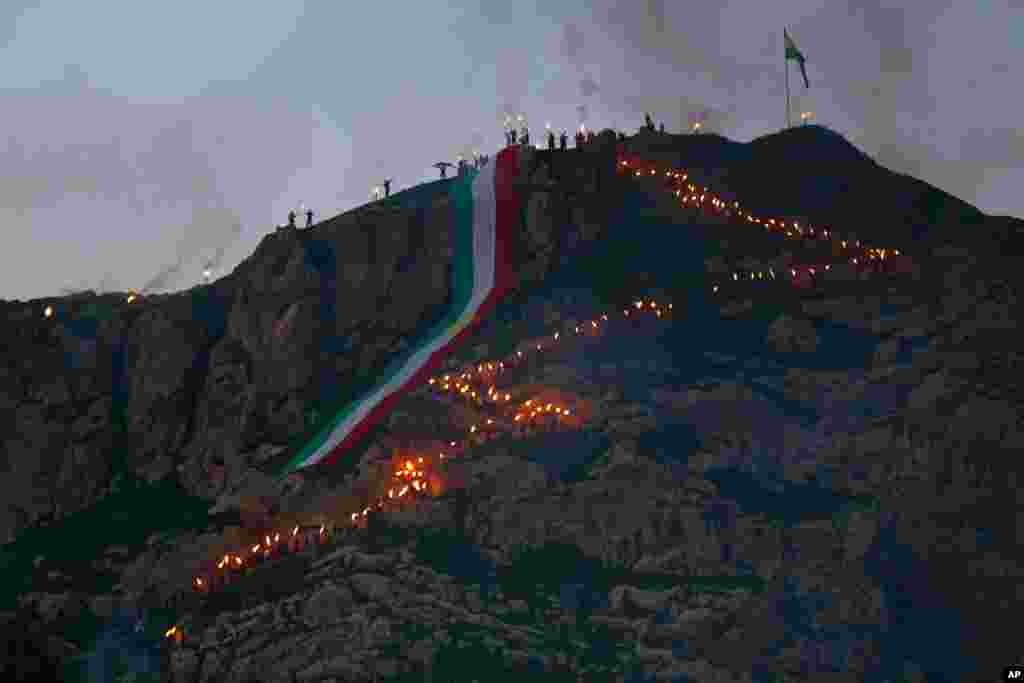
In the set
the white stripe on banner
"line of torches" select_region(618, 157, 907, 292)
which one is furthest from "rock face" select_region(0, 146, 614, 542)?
"line of torches" select_region(618, 157, 907, 292)

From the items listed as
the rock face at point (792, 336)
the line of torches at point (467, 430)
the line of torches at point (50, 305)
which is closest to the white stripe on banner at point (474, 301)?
the line of torches at point (467, 430)

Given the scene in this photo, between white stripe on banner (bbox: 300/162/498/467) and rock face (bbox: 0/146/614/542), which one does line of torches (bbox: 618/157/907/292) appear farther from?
white stripe on banner (bbox: 300/162/498/467)

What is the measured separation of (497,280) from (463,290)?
1616 millimetres

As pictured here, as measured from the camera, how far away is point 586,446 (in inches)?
2435

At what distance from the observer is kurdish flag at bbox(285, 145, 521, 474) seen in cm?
6506

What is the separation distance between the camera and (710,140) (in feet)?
277

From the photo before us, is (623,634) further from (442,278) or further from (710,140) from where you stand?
(710,140)

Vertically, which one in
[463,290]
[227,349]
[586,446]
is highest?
[463,290]

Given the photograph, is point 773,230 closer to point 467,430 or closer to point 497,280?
point 497,280

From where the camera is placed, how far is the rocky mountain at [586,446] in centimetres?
5400

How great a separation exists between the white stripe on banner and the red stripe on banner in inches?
7.5

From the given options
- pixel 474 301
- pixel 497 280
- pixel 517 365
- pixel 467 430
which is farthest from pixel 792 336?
pixel 467 430

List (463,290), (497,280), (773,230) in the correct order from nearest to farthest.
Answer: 1. (497,280)
2. (463,290)
3. (773,230)

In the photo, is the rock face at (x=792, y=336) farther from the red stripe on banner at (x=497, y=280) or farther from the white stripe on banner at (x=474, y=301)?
the white stripe on banner at (x=474, y=301)
